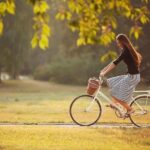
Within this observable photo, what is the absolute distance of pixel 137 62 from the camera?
12148mm

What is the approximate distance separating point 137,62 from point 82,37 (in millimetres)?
6259

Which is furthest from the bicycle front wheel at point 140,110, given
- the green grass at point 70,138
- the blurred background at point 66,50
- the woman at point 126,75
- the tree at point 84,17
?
the blurred background at point 66,50

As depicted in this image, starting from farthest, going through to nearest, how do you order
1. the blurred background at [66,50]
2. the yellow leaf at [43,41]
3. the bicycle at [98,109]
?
the blurred background at [66,50] → the bicycle at [98,109] → the yellow leaf at [43,41]

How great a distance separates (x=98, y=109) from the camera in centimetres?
1262

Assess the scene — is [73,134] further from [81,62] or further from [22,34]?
[81,62]

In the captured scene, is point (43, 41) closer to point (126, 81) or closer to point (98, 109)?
point (126, 81)

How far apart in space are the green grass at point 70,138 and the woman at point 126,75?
72cm

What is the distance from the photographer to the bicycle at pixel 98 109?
1247cm

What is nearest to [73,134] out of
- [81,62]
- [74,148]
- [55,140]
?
[55,140]

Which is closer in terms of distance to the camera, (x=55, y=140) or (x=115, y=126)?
(x=55, y=140)

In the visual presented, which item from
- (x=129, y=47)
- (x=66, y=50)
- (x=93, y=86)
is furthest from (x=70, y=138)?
(x=66, y=50)

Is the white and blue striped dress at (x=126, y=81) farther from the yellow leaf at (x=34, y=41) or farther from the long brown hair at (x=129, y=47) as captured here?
the yellow leaf at (x=34, y=41)

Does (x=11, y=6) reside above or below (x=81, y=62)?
above

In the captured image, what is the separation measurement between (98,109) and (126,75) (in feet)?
3.38
